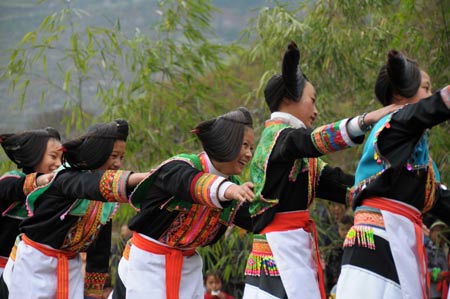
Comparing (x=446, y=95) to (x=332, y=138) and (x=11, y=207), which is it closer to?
(x=332, y=138)

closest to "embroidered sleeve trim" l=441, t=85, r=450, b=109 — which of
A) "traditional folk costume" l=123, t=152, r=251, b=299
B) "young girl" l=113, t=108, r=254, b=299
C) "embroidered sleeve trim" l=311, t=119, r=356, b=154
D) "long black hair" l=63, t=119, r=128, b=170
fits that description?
"embroidered sleeve trim" l=311, t=119, r=356, b=154

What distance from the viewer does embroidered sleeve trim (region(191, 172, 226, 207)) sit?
388 cm

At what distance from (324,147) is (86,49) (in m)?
3.52

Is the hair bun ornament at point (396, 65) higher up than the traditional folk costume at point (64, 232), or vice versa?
the hair bun ornament at point (396, 65)

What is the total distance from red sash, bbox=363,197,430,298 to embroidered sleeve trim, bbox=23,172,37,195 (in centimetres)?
197

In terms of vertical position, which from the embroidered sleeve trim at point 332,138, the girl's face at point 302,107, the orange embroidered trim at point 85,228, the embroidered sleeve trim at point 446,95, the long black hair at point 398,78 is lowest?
the orange embroidered trim at point 85,228

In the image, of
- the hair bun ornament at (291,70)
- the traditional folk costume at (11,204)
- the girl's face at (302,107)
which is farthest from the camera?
the traditional folk costume at (11,204)

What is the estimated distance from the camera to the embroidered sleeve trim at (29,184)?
195 inches

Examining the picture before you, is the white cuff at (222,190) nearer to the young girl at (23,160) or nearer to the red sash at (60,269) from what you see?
the red sash at (60,269)

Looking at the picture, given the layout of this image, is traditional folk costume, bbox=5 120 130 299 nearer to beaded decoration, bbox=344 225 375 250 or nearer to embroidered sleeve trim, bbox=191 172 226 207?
embroidered sleeve trim, bbox=191 172 226 207

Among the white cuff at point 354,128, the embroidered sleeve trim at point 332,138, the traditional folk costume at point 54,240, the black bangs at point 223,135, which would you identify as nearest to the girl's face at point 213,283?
the traditional folk costume at point 54,240

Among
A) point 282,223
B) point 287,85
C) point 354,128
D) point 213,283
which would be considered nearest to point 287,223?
point 282,223

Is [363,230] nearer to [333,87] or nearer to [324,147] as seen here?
[324,147]

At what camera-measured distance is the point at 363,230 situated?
3.86m
